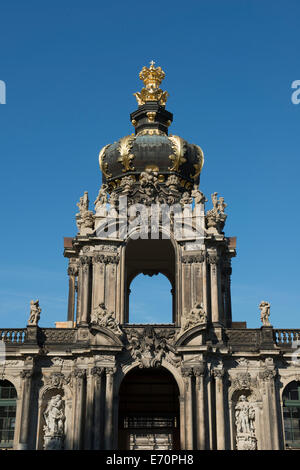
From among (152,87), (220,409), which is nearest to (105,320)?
(220,409)

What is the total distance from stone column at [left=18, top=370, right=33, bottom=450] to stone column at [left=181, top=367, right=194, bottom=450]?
7724 mm

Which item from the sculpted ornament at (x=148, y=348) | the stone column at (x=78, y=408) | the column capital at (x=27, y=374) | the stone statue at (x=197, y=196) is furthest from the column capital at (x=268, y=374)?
the column capital at (x=27, y=374)

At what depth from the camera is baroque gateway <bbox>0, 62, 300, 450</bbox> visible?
3556 cm

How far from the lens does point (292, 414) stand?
36.6 meters

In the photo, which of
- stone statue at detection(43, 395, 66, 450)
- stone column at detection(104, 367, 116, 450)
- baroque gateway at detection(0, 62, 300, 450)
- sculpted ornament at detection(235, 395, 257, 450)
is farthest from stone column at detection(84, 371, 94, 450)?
sculpted ornament at detection(235, 395, 257, 450)

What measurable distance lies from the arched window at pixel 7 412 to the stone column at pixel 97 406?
14.3 feet

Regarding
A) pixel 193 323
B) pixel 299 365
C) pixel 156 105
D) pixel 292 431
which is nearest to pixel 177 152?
pixel 156 105

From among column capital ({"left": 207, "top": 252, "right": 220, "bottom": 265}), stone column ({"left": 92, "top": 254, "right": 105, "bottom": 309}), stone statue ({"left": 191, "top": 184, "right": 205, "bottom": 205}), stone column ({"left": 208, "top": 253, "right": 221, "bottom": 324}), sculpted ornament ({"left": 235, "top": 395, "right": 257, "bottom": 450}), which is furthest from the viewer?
stone statue ({"left": 191, "top": 184, "right": 205, "bottom": 205})

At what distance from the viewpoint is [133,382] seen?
41.7 metres

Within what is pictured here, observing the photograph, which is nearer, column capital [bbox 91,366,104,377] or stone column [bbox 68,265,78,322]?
column capital [bbox 91,366,104,377]

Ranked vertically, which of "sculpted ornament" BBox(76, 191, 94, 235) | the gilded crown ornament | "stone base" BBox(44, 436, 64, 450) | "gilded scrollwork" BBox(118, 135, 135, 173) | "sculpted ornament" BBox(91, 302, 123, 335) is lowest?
"stone base" BBox(44, 436, 64, 450)

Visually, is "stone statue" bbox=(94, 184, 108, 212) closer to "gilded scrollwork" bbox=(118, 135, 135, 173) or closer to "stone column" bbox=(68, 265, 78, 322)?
"gilded scrollwork" bbox=(118, 135, 135, 173)
